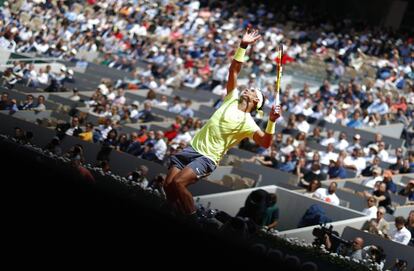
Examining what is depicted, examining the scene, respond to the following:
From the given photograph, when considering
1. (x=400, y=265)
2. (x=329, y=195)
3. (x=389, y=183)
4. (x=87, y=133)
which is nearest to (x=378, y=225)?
(x=400, y=265)

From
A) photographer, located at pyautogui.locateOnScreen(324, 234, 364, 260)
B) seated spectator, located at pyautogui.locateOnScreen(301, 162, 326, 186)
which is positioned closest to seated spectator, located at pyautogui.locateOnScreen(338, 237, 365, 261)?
photographer, located at pyautogui.locateOnScreen(324, 234, 364, 260)

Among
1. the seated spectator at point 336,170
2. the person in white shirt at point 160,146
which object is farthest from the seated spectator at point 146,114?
the seated spectator at point 336,170

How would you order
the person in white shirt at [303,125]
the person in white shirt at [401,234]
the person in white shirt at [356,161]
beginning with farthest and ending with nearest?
the person in white shirt at [303,125] → the person in white shirt at [356,161] → the person in white shirt at [401,234]

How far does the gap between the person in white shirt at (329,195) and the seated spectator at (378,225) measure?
1.30 metres

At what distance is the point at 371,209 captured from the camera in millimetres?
13727

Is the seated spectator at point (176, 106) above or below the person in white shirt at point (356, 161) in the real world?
below

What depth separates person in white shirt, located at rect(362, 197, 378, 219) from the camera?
13.5m

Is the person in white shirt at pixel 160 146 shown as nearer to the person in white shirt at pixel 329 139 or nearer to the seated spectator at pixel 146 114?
the seated spectator at pixel 146 114

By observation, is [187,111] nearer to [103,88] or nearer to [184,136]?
[103,88]

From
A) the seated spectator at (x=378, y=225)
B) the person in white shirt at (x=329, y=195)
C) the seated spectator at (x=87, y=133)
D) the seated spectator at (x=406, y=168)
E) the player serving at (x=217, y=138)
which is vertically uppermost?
the player serving at (x=217, y=138)

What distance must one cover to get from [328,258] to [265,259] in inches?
264

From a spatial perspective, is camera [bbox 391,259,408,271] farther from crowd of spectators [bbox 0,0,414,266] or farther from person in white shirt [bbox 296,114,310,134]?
person in white shirt [bbox 296,114,310,134]

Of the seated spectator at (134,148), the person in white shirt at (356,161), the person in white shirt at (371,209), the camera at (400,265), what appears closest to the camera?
the camera at (400,265)

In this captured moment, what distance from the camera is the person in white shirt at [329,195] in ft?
46.3
